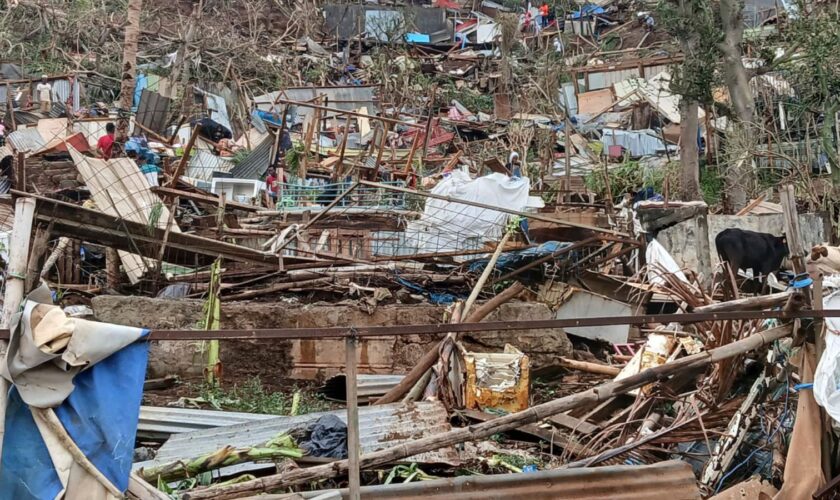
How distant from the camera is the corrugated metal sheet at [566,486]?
362cm

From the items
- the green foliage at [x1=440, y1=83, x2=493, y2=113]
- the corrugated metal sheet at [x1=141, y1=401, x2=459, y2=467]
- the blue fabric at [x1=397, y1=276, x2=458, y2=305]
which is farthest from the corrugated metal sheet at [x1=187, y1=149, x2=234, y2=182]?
the corrugated metal sheet at [x1=141, y1=401, x2=459, y2=467]

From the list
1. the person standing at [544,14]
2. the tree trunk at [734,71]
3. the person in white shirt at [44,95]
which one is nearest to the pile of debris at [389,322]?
the person in white shirt at [44,95]

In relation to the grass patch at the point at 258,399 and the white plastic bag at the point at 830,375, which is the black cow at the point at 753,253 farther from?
the white plastic bag at the point at 830,375

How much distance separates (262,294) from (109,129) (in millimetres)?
8034

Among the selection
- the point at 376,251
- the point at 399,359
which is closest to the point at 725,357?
the point at 399,359

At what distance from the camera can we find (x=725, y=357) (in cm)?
388

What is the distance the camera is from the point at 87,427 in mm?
2814

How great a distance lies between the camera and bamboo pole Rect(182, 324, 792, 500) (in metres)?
3.59

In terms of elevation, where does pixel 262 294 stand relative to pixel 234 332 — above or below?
below

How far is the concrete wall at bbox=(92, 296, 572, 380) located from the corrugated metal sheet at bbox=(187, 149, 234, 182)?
8.19m

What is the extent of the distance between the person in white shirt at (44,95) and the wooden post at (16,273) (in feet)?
55.2

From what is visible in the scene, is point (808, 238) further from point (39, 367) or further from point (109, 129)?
point (109, 129)

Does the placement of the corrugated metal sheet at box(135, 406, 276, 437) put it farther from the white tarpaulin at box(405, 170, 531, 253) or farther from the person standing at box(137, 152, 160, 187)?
the person standing at box(137, 152, 160, 187)

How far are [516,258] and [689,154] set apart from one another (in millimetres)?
7068
